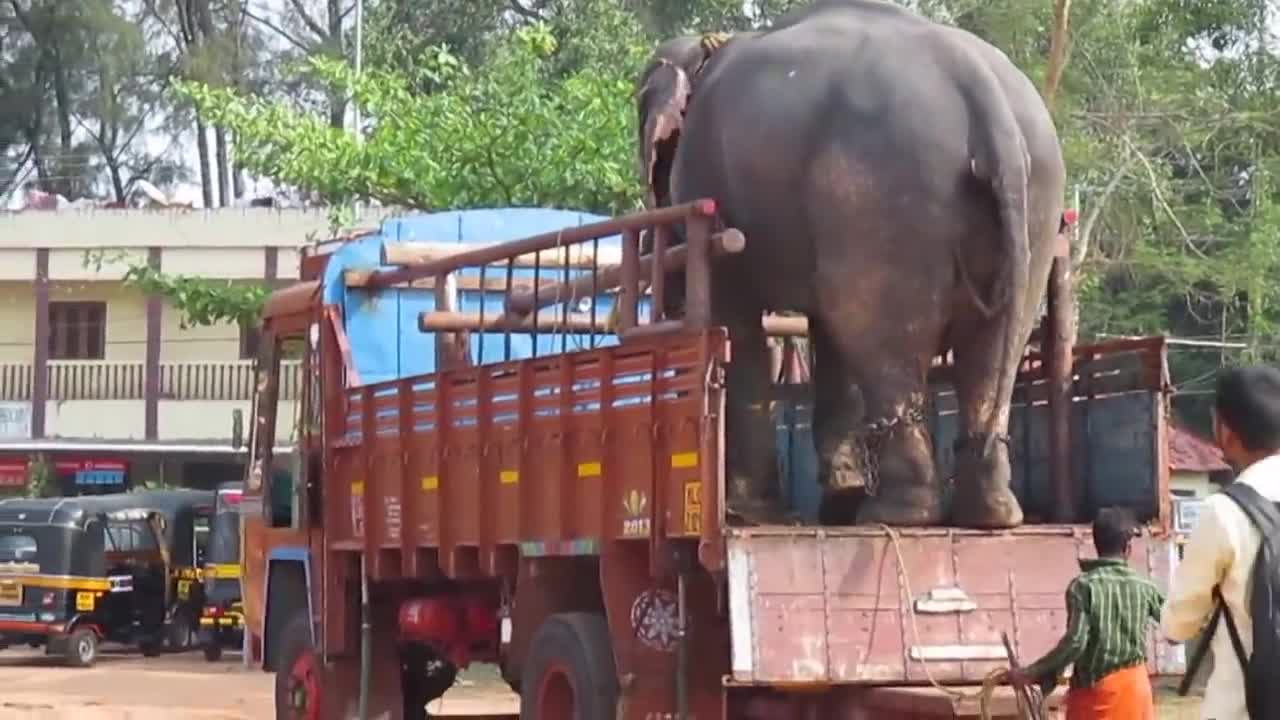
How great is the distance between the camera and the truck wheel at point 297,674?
11.1 m

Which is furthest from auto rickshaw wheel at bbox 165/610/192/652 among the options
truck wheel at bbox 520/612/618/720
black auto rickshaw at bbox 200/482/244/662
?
truck wheel at bbox 520/612/618/720

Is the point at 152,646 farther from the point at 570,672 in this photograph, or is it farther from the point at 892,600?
the point at 892,600

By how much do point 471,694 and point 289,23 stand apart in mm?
25615

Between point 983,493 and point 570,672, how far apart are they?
1.66 meters

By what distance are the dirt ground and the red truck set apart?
12.4 feet

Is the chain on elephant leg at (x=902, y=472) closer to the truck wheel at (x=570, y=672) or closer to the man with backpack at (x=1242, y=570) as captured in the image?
the truck wheel at (x=570, y=672)

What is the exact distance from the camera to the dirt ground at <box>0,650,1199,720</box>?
16750mm

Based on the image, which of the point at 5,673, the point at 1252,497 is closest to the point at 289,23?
the point at 5,673

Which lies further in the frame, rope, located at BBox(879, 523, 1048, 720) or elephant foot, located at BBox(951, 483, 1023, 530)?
elephant foot, located at BBox(951, 483, 1023, 530)

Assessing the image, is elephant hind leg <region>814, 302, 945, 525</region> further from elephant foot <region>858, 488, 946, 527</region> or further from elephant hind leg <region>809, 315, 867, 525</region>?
elephant hind leg <region>809, 315, 867, 525</region>

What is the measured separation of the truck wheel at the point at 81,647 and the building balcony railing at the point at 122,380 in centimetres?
957

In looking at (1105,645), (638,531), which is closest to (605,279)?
(638,531)

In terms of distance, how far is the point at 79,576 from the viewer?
948 inches

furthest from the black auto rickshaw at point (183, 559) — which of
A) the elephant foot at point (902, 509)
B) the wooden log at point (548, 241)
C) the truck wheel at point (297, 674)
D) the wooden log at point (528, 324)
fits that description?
the elephant foot at point (902, 509)
